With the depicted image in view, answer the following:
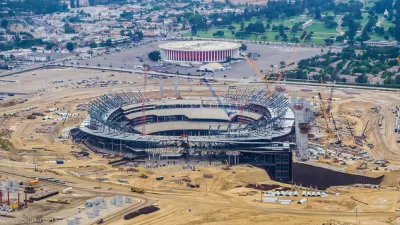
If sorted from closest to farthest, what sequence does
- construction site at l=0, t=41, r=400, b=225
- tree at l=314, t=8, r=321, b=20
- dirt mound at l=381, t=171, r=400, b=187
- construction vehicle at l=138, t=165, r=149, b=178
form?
construction site at l=0, t=41, r=400, b=225 < dirt mound at l=381, t=171, r=400, b=187 < construction vehicle at l=138, t=165, r=149, b=178 < tree at l=314, t=8, r=321, b=20

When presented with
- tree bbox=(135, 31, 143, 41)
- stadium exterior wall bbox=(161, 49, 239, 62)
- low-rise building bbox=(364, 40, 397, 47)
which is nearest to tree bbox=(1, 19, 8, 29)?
tree bbox=(135, 31, 143, 41)

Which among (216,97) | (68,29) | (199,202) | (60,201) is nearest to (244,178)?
(199,202)

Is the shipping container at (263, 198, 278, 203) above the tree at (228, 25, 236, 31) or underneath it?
above

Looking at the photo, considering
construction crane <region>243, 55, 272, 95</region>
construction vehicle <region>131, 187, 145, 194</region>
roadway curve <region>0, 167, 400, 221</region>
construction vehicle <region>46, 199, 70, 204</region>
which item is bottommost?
construction crane <region>243, 55, 272, 95</region>

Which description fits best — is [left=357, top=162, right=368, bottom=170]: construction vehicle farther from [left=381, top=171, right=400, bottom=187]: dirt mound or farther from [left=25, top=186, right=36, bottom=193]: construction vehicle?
[left=25, top=186, right=36, bottom=193]: construction vehicle

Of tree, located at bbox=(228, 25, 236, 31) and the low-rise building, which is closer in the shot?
the low-rise building

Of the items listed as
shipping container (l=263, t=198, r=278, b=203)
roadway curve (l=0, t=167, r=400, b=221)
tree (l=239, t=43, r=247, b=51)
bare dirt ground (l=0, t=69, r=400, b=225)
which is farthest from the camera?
tree (l=239, t=43, r=247, b=51)
